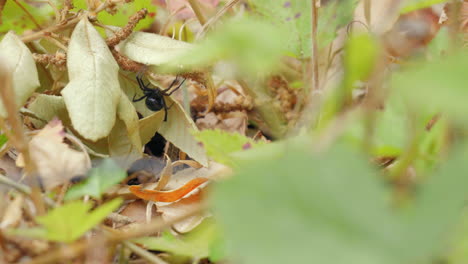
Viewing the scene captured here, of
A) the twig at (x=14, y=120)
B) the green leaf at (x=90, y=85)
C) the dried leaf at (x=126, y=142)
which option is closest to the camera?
the twig at (x=14, y=120)

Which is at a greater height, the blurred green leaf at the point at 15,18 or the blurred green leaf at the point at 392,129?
the blurred green leaf at the point at 392,129

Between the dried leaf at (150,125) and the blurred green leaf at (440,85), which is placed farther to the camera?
the dried leaf at (150,125)

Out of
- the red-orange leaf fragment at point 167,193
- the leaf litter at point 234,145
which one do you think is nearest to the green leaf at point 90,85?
the leaf litter at point 234,145

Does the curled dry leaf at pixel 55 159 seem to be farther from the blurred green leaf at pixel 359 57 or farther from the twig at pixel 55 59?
the blurred green leaf at pixel 359 57

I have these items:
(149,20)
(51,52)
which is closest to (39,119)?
(51,52)

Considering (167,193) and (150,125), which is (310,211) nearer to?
(167,193)

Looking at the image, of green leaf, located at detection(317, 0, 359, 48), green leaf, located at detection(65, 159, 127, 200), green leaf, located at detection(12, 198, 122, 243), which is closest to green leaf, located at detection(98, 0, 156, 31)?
green leaf, located at detection(317, 0, 359, 48)

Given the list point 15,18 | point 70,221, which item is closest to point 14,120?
point 70,221

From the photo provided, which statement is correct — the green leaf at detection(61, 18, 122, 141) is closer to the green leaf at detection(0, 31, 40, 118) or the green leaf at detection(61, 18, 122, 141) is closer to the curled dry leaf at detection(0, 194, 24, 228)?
the green leaf at detection(0, 31, 40, 118)
